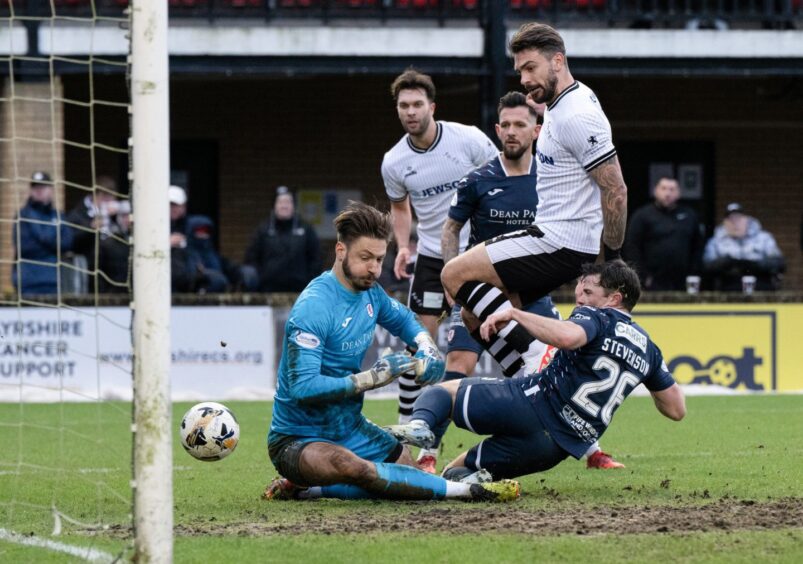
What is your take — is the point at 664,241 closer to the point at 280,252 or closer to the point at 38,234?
the point at 280,252

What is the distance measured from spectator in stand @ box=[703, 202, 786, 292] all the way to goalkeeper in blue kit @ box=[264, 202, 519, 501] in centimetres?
1060

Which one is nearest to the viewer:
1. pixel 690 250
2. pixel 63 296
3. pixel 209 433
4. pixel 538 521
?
pixel 538 521

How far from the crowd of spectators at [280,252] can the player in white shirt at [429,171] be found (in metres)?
5.88

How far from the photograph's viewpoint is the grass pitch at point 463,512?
17.9ft

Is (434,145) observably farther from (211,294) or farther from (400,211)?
(211,294)

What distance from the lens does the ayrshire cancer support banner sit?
603 inches

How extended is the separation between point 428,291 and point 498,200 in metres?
1.18

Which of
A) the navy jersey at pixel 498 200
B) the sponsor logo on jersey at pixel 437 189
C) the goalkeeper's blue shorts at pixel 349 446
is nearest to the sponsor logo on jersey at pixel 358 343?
the goalkeeper's blue shorts at pixel 349 446

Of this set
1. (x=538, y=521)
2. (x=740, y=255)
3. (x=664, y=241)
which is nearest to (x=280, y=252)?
(x=664, y=241)

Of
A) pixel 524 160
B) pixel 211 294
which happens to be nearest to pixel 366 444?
pixel 524 160

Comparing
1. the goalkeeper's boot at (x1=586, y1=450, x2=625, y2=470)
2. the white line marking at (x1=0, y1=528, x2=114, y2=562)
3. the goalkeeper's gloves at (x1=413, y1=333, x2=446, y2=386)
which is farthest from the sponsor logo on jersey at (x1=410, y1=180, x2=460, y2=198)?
the white line marking at (x1=0, y1=528, x2=114, y2=562)

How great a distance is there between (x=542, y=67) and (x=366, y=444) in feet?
7.30

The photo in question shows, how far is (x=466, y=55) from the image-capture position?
17.6m

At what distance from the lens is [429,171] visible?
10047 mm
